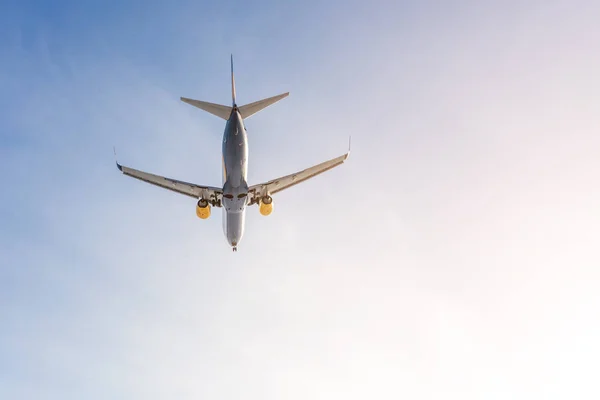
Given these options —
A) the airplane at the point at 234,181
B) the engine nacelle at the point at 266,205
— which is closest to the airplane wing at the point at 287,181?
the airplane at the point at 234,181

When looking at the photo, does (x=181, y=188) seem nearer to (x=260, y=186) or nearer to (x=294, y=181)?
(x=260, y=186)

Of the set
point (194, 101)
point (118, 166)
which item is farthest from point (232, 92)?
point (118, 166)

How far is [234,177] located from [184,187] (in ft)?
22.0

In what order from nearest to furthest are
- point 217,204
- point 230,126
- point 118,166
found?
1. point 230,126
2. point 118,166
3. point 217,204

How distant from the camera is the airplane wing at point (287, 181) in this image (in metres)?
41.5

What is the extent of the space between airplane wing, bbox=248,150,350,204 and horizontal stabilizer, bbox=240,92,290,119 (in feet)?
22.2

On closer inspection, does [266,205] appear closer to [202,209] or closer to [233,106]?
[202,209]

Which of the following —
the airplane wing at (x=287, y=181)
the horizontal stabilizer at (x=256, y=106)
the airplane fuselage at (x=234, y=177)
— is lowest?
the airplane fuselage at (x=234, y=177)

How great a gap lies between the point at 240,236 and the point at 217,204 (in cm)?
411

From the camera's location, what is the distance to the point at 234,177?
126 ft

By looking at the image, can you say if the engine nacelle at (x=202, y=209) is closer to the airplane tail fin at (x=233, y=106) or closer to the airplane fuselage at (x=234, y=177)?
the airplane fuselage at (x=234, y=177)

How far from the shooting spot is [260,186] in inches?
1668

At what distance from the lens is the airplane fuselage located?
35719 mm

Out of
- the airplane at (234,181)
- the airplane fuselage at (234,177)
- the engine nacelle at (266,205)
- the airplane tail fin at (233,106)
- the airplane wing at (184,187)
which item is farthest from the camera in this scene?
the engine nacelle at (266,205)
